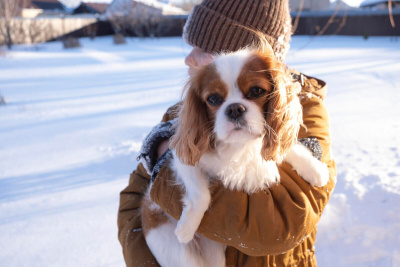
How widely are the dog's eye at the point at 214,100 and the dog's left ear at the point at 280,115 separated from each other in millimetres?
202

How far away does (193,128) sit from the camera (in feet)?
5.16

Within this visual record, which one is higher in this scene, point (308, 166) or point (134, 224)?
point (308, 166)

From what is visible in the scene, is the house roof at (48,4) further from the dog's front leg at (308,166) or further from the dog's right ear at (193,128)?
the dog's front leg at (308,166)

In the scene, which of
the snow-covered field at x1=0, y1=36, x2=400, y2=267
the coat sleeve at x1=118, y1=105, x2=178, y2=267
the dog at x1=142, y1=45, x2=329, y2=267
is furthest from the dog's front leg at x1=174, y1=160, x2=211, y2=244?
the snow-covered field at x1=0, y1=36, x2=400, y2=267

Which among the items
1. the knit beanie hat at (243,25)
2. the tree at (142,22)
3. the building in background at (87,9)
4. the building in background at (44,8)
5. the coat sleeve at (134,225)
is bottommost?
the building in background at (44,8)

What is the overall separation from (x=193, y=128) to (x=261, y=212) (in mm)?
466

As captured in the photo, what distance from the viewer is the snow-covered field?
2.81 m

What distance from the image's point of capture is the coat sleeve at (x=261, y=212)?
1399 millimetres

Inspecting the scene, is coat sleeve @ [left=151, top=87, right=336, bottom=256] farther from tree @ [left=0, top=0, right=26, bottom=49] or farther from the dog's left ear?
tree @ [left=0, top=0, right=26, bottom=49]

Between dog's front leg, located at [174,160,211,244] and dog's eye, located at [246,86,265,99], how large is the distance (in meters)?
0.44

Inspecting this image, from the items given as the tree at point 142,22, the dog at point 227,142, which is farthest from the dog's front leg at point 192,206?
the tree at point 142,22

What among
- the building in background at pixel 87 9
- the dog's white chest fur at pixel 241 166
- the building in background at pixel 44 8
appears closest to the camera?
the dog's white chest fur at pixel 241 166

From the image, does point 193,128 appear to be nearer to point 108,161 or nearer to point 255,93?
point 255,93

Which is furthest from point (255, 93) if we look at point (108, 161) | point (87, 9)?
point (87, 9)
